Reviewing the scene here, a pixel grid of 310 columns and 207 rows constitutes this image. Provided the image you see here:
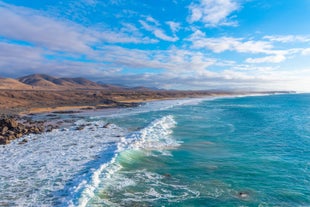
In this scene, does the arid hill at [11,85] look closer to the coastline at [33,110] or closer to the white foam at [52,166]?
the coastline at [33,110]

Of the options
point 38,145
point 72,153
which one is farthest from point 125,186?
point 38,145

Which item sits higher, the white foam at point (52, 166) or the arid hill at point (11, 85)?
the arid hill at point (11, 85)

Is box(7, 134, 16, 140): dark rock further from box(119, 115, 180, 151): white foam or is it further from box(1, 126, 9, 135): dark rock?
box(119, 115, 180, 151): white foam

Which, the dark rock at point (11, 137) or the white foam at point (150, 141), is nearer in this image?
the white foam at point (150, 141)

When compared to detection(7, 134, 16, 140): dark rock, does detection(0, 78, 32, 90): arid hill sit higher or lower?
higher

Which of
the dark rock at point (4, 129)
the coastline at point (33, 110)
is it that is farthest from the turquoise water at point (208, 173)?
the dark rock at point (4, 129)

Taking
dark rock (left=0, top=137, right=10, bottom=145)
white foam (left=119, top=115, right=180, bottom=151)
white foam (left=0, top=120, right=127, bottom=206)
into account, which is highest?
white foam (left=119, top=115, right=180, bottom=151)

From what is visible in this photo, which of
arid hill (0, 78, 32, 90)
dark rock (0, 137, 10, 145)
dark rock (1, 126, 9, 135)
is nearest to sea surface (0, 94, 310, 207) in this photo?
dark rock (0, 137, 10, 145)

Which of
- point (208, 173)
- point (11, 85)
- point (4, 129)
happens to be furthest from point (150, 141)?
point (11, 85)

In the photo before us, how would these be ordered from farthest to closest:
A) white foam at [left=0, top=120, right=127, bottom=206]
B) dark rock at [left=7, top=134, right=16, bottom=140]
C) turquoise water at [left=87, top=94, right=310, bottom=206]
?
dark rock at [left=7, top=134, right=16, bottom=140] < white foam at [left=0, top=120, right=127, bottom=206] < turquoise water at [left=87, top=94, right=310, bottom=206]

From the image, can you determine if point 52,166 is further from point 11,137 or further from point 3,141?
point 11,137

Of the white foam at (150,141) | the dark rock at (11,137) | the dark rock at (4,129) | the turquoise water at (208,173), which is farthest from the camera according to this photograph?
the dark rock at (4,129)

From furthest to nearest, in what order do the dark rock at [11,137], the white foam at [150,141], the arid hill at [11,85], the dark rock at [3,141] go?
the arid hill at [11,85], the dark rock at [11,137], the dark rock at [3,141], the white foam at [150,141]
